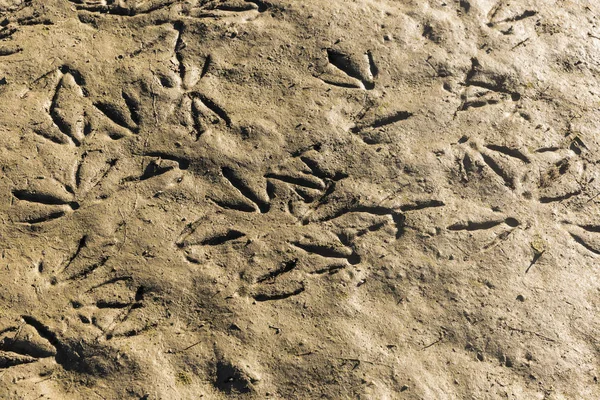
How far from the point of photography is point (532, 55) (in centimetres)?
315

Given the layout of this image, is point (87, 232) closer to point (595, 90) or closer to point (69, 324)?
point (69, 324)

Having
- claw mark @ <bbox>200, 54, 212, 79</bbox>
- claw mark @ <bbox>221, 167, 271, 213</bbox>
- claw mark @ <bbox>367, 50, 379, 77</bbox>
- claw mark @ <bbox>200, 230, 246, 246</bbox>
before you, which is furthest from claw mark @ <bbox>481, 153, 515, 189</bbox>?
claw mark @ <bbox>200, 54, 212, 79</bbox>

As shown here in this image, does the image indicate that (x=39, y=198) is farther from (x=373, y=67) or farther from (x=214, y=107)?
(x=373, y=67)

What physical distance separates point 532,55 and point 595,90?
44 centimetres

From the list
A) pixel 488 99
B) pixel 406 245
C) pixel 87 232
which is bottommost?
pixel 87 232

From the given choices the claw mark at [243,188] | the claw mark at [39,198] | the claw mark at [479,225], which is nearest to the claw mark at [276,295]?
the claw mark at [243,188]

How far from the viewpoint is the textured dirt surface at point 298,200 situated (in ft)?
8.32

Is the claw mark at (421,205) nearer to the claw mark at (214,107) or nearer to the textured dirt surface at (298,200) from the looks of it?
the textured dirt surface at (298,200)

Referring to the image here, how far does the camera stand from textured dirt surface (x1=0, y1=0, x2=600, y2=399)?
2535 millimetres

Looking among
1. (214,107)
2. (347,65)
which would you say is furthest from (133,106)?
(347,65)

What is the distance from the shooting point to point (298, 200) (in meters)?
2.79

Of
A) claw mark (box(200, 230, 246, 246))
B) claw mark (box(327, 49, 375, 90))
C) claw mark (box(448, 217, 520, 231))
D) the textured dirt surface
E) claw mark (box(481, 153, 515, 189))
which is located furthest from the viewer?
claw mark (box(327, 49, 375, 90))

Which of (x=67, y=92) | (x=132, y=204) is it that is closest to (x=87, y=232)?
(x=132, y=204)

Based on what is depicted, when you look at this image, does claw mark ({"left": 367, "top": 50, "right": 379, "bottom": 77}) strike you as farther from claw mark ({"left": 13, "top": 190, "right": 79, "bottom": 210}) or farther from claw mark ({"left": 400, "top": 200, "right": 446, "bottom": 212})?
claw mark ({"left": 13, "top": 190, "right": 79, "bottom": 210})
